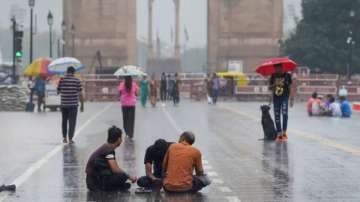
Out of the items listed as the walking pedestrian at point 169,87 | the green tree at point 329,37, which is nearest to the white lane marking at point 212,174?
the walking pedestrian at point 169,87

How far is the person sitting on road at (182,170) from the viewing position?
1229 cm

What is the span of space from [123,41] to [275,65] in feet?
155

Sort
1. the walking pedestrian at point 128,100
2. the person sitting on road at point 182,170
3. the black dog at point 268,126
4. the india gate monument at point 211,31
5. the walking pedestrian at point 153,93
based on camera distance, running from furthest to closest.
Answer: the india gate monument at point 211,31 → the walking pedestrian at point 153,93 → the walking pedestrian at point 128,100 → the black dog at point 268,126 → the person sitting on road at point 182,170

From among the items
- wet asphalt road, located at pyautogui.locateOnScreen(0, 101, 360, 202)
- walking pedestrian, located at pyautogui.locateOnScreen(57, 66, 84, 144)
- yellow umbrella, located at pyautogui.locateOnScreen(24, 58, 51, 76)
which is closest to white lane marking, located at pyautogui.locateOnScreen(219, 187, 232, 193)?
wet asphalt road, located at pyautogui.locateOnScreen(0, 101, 360, 202)

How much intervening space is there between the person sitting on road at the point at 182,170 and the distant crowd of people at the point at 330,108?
21.9m

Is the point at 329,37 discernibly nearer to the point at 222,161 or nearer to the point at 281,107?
the point at 281,107

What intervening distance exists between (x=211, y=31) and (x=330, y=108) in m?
34.1

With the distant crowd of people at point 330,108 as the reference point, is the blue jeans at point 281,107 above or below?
above

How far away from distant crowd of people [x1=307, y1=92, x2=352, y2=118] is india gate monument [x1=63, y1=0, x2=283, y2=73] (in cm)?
3328

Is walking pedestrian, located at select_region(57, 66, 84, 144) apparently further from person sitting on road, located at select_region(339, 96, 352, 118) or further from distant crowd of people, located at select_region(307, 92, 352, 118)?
person sitting on road, located at select_region(339, 96, 352, 118)

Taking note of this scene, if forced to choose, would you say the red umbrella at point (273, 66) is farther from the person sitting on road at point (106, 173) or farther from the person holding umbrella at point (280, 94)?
the person sitting on road at point (106, 173)

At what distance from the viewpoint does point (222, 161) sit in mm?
16672

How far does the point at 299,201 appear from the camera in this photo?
11742 millimetres

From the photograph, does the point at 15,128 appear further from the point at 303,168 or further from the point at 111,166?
the point at 111,166
